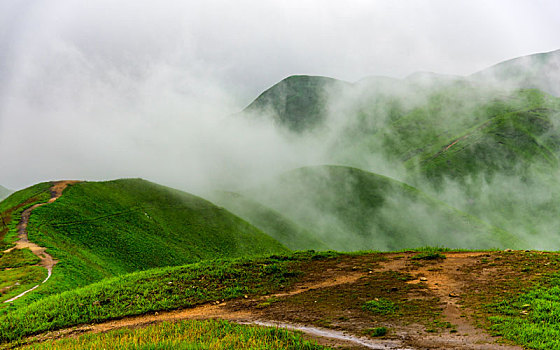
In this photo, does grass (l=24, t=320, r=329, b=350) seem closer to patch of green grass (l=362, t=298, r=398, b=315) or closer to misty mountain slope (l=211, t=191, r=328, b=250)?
patch of green grass (l=362, t=298, r=398, b=315)

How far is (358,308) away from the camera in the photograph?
14.5 metres

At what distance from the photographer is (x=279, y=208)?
352ft

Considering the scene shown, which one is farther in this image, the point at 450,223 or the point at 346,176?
the point at 346,176

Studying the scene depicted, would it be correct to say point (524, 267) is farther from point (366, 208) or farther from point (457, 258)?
point (366, 208)

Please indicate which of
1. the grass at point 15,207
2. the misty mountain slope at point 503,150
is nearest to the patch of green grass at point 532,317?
the grass at point 15,207

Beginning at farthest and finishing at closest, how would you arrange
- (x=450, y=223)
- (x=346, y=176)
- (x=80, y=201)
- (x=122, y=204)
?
1. (x=346, y=176)
2. (x=450, y=223)
3. (x=122, y=204)
4. (x=80, y=201)

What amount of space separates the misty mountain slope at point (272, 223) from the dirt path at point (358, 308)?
5593 centimetres

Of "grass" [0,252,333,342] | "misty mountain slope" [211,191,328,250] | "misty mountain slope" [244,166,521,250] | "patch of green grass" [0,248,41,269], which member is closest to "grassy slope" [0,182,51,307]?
"patch of green grass" [0,248,41,269]

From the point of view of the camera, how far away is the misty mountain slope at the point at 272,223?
7912 cm

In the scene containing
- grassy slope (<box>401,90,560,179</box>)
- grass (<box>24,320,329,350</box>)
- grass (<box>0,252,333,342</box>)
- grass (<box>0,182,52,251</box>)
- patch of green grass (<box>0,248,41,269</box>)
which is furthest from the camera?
grassy slope (<box>401,90,560,179</box>)

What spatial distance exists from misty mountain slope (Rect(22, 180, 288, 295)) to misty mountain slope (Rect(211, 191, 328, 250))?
13.8m

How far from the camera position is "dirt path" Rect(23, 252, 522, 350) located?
1114 cm

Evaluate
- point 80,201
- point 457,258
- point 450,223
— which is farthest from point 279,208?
point 457,258

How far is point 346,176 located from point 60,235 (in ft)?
321
